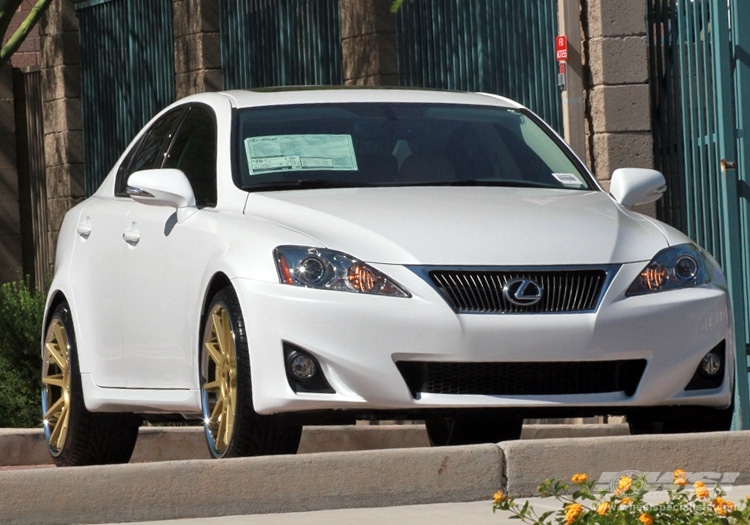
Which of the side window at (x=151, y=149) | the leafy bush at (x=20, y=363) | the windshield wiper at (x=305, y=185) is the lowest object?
the leafy bush at (x=20, y=363)

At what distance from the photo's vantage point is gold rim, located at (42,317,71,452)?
26.5 feet

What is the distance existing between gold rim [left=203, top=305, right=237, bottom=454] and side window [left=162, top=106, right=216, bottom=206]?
73 centimetres

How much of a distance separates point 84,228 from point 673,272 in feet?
10.2

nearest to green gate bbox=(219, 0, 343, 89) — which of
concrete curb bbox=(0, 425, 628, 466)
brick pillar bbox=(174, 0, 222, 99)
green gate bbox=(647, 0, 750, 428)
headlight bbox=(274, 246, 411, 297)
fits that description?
brick pillar bbox=(174, 0, 222, 99)

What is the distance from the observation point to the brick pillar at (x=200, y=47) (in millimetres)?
15930

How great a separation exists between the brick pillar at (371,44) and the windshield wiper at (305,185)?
6.08 m

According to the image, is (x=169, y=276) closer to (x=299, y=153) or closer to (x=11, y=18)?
(x=299, y=153)

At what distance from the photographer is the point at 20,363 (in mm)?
12977

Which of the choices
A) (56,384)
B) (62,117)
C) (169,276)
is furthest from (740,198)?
(62,117)

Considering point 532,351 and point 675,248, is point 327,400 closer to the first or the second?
point 532,351

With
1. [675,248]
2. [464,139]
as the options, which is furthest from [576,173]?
[675,248]

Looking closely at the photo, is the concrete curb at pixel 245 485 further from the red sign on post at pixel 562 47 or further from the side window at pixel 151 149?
the red sign on post at pixel 562 47

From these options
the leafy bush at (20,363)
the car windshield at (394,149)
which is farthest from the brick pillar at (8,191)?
the car windshield at (394,149)

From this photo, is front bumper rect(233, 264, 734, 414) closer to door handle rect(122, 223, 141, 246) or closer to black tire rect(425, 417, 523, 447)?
door handle rect(122, 223, 141, 246)
